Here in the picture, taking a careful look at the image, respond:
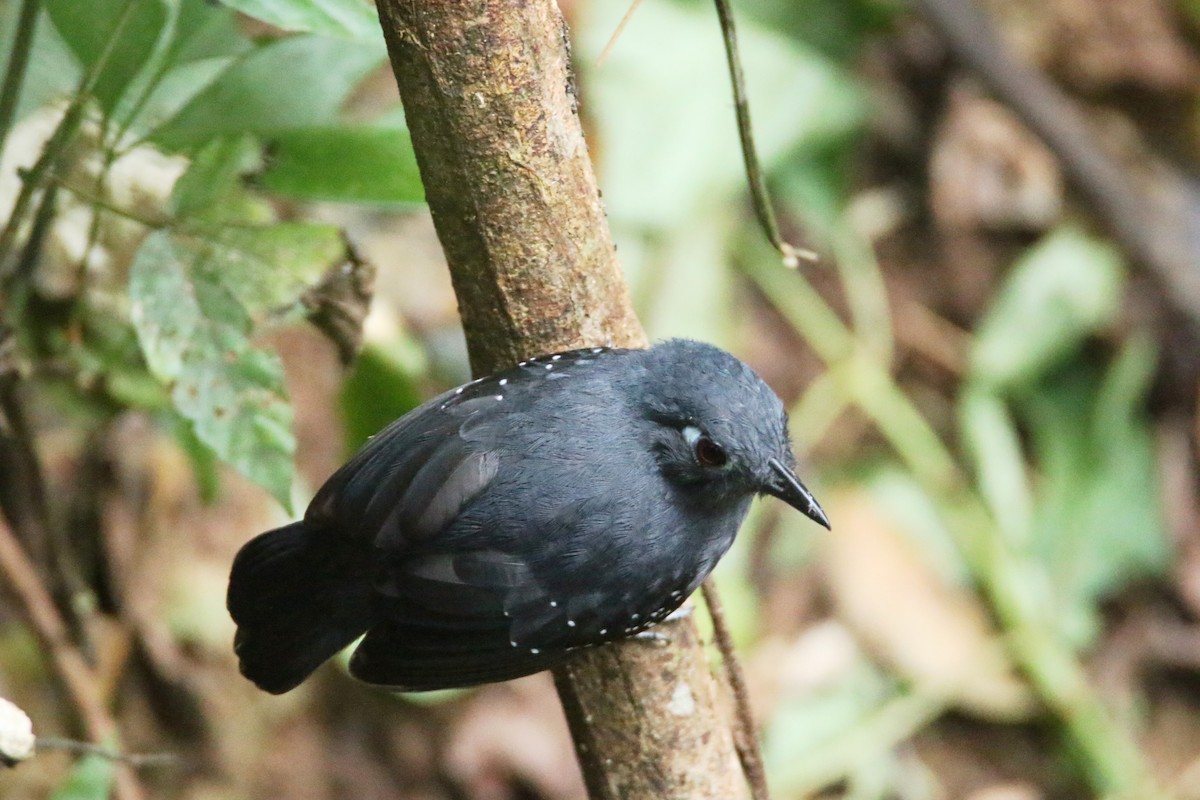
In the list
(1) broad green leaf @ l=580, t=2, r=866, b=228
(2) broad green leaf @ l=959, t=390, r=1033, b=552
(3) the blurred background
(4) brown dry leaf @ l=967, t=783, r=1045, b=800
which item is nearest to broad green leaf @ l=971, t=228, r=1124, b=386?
(3) the blurred background

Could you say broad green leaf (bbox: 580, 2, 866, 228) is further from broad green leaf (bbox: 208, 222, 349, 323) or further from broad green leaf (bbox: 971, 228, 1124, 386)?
broad green leaf (bbox: 208, 222, 349, 323)

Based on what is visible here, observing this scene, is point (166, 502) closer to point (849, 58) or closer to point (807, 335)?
point (807, 335)

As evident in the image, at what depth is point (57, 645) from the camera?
2.95m

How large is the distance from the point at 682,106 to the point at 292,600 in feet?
10.2

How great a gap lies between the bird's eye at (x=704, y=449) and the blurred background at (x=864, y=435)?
3.02 feet

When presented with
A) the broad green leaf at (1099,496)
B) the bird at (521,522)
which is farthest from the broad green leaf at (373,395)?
the broad green leaf at (1099,496)

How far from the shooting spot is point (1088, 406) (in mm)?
5082

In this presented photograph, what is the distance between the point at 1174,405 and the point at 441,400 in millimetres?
3757

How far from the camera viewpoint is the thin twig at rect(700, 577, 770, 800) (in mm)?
2367

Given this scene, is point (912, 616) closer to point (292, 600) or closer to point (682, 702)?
point (682, 702)

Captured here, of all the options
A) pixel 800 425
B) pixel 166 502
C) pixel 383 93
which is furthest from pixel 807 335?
pixel 166 502

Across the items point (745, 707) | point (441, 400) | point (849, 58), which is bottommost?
point (745, 707)

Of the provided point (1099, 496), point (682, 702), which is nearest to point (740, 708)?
point (682, 702)

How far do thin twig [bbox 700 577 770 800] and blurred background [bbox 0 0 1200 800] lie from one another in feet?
3.40
